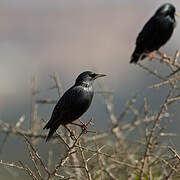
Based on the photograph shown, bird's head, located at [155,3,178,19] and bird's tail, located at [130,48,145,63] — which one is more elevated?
bird's head, located at [155,3,178,19]

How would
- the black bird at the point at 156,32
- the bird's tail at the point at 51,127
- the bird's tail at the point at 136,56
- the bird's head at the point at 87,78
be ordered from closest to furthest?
the bird's tail at the point at 51,127 → the bird's head at the point at 87,78 → the black bird at the point at 156,32 → the bird's tail at the point at 136,56

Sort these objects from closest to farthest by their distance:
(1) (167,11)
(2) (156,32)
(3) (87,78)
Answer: (3) (87,78), (2) (156,32), (1) (167,11)

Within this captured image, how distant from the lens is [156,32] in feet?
23.5

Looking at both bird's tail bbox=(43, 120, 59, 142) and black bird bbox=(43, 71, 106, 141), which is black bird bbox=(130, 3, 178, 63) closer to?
black bird bbox=(43, 71, 106, 141)

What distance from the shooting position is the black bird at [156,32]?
280 inches

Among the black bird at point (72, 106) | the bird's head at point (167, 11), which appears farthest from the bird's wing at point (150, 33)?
the black bird at point (72, 106)

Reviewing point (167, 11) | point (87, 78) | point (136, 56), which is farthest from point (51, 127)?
point (167, 11)

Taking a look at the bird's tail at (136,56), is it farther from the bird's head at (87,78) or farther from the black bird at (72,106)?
the black bird at (72,106)

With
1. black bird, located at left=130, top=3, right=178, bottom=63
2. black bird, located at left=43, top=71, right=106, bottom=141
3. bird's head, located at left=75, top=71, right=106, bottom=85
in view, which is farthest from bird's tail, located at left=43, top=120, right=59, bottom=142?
black bird, located at left=130, top=3, right=178, bottom=63

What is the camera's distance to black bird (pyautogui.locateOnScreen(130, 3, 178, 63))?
7102 mm

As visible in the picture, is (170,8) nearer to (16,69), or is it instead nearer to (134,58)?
(134,58)

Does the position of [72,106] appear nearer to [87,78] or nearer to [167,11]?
[87,78]

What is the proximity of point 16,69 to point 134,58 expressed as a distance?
116611mm

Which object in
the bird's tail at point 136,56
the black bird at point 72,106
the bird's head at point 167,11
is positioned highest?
the bird's head at point 167,11
